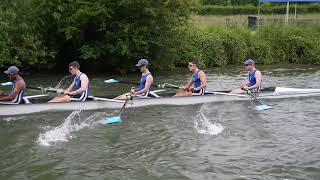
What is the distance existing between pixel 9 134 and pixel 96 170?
417 centimetres

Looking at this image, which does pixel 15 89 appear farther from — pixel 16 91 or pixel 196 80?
pixel 196 80

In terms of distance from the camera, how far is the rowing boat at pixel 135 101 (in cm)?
1490

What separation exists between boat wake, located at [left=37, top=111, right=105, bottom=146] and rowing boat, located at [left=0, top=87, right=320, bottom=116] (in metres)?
0.36

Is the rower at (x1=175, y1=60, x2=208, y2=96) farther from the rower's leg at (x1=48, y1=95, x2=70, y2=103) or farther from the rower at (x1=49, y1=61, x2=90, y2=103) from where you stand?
the rower's leg at (x1=48, y1=95, x2=70, y2=103)

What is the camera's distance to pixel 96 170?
419 inches

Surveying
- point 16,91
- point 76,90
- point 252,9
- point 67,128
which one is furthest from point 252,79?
point 252,9

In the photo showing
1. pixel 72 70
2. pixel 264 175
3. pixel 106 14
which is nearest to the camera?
pixel 264 175

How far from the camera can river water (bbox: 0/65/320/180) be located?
10586 millimetres

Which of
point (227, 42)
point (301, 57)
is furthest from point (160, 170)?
point (301, 57)

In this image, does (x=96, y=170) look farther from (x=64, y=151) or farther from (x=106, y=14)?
(x=106, y=14)

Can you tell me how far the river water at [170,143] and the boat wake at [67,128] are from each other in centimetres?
3

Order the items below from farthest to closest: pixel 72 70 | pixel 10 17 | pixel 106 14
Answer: pixel 106 14 < pixel 10 17 < pixel 72 70

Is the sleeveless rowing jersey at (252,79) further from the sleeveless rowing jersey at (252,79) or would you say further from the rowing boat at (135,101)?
the rowing boat at (135,101)

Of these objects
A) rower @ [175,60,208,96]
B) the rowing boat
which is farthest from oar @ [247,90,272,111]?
rower @ [175,60,208,96]
